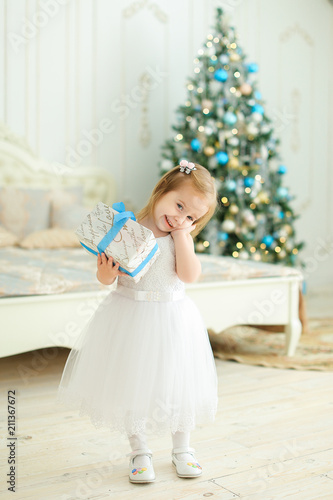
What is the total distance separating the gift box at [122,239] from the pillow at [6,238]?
2.02 metres

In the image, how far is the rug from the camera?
3.03m

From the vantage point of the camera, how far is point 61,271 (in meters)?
2.72

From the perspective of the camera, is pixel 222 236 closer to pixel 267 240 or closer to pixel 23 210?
pixel 267 240

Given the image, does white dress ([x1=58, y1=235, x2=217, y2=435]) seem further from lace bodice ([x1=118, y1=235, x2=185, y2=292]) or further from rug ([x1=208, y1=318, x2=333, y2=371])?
rug ([x1=208, y1=318, x2=333, y2=371])

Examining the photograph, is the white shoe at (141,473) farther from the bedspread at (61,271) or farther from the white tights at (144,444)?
the bedspread at (61,271)

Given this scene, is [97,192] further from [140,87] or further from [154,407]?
[154,407]

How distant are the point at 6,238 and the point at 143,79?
176 cm

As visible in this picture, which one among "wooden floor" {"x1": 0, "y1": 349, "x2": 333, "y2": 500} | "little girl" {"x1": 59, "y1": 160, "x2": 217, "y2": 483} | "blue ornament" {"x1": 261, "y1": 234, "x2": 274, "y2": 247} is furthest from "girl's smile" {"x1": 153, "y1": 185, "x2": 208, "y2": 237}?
"blue ornament" {"x1": 261, "y1": 234, "x2": 274, "y2": 247}

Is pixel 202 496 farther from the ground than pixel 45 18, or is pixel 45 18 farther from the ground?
pixel 45 18

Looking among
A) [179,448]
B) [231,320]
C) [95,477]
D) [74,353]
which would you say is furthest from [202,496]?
[231,320]

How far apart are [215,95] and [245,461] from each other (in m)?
2.83

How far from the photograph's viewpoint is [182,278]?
5.50 ft

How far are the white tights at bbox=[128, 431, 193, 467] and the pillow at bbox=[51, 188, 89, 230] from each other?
87.7 inches

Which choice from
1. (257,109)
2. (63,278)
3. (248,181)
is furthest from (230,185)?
(63,278)
